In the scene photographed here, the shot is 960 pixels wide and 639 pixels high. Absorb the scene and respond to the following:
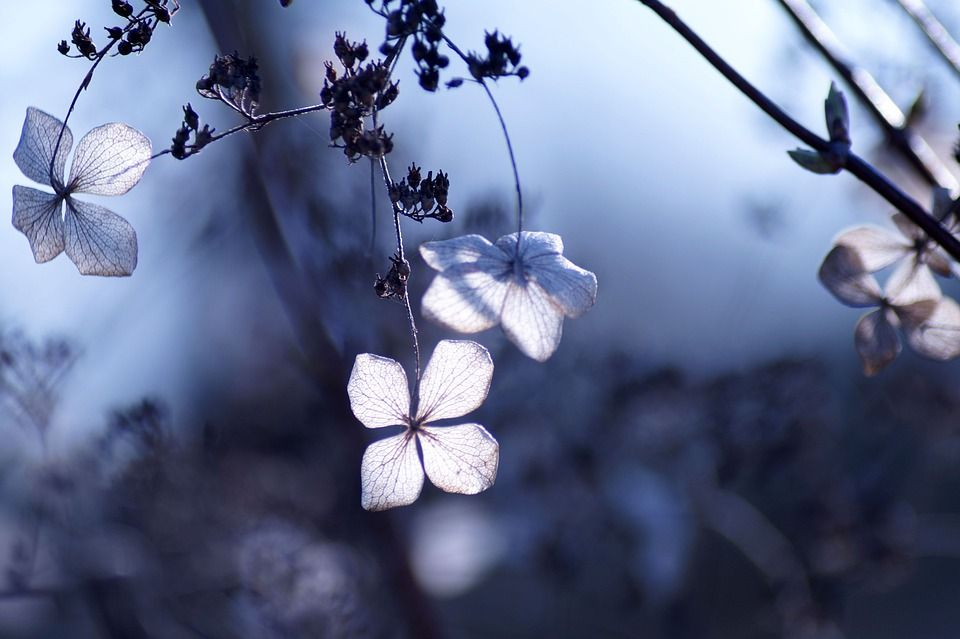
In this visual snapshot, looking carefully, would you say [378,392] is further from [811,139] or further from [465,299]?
[811,139]

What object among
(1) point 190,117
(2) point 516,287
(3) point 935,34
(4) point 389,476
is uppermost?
(3) point 935,34

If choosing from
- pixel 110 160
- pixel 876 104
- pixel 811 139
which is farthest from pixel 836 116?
pixel 110 160

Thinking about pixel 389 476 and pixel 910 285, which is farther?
pixel 910 285

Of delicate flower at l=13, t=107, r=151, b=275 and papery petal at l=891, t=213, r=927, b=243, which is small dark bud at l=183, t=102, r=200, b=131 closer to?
delicate flower at l=13, t=107, r=151, b=275

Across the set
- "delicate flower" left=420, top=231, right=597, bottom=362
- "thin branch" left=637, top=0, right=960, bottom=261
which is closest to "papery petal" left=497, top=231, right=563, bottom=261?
"delicate flower" left=420, top=231, right=597, bottom=362

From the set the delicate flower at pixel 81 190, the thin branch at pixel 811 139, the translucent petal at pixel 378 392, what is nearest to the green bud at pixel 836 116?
the thin branch at pixel 811 139

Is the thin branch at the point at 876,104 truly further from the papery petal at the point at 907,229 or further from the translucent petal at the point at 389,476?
the translucent petal at the point at 389,476
